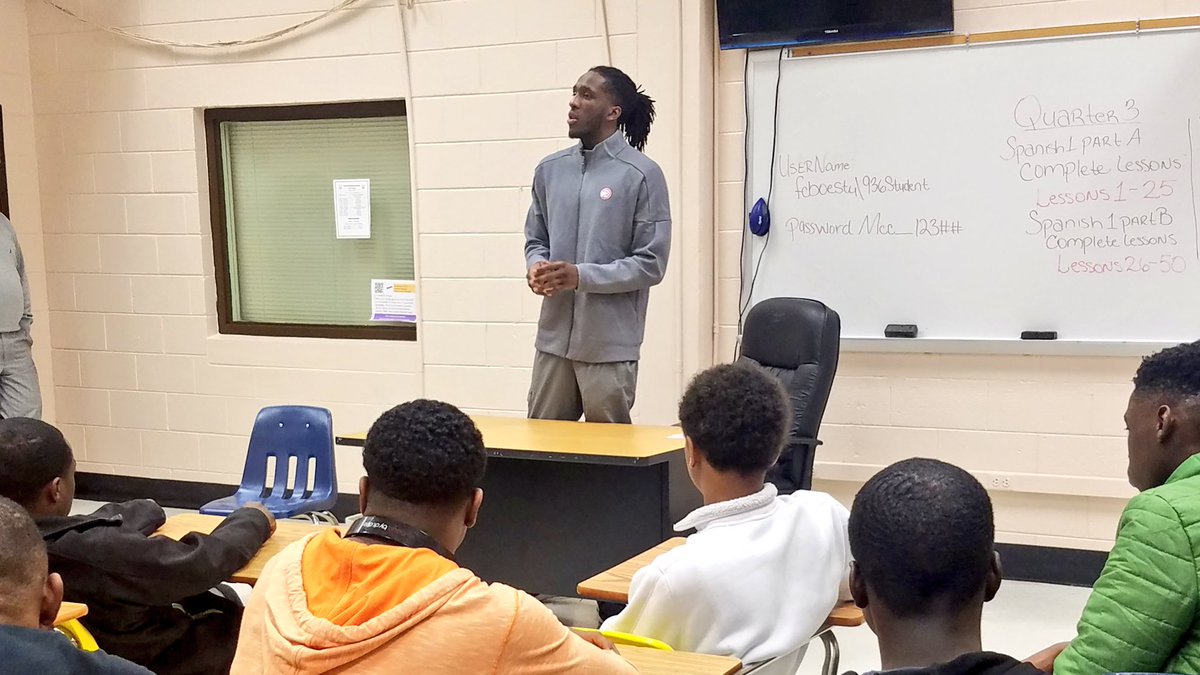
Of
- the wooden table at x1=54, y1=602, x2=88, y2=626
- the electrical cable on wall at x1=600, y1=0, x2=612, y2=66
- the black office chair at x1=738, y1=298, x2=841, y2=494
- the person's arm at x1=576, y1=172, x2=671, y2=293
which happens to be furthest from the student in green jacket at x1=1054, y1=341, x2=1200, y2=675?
the electrical cable on wall at x1=600, y1=0, x2=612, y2=66

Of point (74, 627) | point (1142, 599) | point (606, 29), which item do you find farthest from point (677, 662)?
point (606, 29)

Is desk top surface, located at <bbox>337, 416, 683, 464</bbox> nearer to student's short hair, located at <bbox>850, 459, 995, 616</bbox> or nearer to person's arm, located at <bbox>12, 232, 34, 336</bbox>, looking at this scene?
student's short hair, located at <bbox>850, 459, 995, 616</bbox>

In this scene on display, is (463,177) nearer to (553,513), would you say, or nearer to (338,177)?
(338,177)

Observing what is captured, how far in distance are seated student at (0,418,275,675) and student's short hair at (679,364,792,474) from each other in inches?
36.4

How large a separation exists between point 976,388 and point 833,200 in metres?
0.88

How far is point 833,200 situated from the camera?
14.0ft

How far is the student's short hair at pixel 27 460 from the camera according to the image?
80.7 inches

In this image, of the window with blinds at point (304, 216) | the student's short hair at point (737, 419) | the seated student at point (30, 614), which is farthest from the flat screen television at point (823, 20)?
the seated student at point (30, 614)

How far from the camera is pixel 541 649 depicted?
1.31m

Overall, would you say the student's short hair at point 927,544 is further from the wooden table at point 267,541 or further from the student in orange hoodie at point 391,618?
the wooden table at point 267,541

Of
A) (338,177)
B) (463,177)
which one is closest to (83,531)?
(463,177)

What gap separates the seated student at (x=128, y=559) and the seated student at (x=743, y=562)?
804 mm

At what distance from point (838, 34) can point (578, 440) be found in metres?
1.93

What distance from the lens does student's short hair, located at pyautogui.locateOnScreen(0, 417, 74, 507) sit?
2049 millimetres
